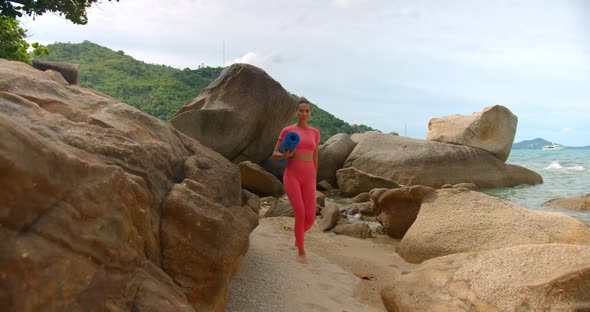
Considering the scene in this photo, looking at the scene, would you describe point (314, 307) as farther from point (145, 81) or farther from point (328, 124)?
point (145, 81)

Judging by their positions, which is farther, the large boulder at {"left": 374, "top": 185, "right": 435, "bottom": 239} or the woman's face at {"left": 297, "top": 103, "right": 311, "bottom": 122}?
the large boulder at {"left": 374, "top": 185, "right": 435, "bottom": 239}

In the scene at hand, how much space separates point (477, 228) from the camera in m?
5.34

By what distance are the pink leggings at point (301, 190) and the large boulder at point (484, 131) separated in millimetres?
11580

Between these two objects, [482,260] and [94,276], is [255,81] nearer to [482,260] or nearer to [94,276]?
[482,260]

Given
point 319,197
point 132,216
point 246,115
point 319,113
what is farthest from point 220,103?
point 319,113

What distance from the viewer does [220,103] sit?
12.1 metres

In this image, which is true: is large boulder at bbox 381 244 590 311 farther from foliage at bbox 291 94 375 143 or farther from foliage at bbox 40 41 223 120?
foliage at bbox 40 41 223 120

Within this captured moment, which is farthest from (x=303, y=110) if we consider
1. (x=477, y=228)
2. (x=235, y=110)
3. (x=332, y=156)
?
(x=332, y=156)

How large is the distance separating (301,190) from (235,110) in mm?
7538

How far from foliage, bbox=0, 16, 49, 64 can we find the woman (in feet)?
26.7

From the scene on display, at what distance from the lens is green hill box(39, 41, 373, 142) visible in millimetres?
30609

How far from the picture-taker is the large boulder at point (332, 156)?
580 inches

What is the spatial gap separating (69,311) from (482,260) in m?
3.08

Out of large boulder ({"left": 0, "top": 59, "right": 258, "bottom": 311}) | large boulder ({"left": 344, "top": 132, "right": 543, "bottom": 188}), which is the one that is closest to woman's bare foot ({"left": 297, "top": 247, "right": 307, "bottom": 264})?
large boulder ({"left": 0, "top": 59, "right": 258, "bottom": 311})
